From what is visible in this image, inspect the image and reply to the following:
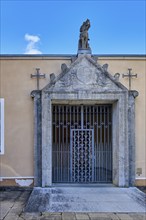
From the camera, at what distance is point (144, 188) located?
7570mm

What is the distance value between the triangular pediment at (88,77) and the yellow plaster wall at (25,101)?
34 cm

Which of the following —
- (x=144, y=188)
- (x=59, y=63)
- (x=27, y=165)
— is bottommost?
(x=144, y=188)

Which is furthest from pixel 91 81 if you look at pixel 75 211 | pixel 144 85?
pixel 75 211

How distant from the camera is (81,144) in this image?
7852mm

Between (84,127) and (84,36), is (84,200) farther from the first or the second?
A: (84,36)

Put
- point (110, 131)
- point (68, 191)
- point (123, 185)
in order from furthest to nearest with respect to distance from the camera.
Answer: point (110, 131) < point (123, 185) < point (68, 191)

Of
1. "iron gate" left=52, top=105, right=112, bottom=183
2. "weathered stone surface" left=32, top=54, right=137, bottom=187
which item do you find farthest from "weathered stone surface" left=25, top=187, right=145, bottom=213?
"iron gate" left=52, top=105, right=112, bottom=183

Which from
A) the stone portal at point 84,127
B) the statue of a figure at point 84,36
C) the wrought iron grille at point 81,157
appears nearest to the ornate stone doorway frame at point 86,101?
the stone portal at point 84,127

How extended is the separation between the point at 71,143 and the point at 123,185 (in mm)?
1987

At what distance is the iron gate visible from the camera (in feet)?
25.7

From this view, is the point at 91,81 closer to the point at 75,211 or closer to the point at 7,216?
the point at 75,211

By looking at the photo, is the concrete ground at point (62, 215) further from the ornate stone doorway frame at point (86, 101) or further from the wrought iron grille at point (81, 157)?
the wrought iron grille at point (81, 157)

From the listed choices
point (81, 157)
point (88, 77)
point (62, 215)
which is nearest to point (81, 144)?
point (81, 157)

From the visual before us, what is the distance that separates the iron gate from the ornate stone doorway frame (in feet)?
1.57
